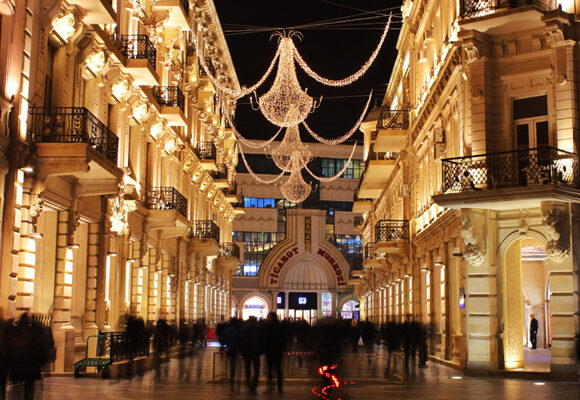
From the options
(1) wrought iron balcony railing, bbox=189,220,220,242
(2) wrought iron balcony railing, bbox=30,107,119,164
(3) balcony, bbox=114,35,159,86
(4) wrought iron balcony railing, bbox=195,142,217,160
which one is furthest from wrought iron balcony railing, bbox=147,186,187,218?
(2) wrought iron balcony railing, bbox=30,107,119,164

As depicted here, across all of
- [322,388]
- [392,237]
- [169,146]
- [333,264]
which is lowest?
[322,388]

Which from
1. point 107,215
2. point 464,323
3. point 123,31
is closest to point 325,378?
point 464,323

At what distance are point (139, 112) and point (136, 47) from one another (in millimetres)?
2353

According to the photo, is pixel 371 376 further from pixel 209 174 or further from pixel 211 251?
pixel 209 174

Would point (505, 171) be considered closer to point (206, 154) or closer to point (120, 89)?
point (120, 89)

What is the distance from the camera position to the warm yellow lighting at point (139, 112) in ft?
89.9

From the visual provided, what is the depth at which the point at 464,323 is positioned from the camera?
22547mm

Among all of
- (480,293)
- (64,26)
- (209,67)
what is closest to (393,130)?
(480,293)

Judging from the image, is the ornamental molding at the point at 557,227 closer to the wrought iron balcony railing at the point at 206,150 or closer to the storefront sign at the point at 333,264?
the wrought iron balcony railing at the point at 206,150

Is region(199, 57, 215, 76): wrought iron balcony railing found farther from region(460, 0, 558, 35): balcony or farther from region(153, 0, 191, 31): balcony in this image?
region(460, 0, 558, 35): balcony

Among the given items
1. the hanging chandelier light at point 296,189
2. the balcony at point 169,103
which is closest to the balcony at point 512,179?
the balcony at point 169,103

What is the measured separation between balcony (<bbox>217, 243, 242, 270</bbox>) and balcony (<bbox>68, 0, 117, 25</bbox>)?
108 feet

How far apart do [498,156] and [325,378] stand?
845 cm

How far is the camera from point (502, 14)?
20.7 metres
